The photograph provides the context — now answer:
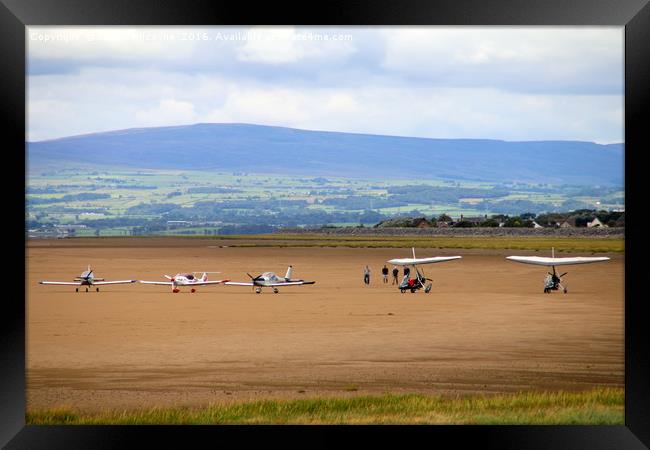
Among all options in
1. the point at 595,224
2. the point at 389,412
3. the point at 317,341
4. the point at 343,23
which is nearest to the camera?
the point at 343,23

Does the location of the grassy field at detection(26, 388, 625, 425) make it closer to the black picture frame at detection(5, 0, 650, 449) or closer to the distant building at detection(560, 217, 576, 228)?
the black picture frame at detection(5, 0, 650, 449)

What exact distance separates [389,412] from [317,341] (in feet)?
29.5

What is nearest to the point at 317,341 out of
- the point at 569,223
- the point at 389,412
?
the point at 389,412

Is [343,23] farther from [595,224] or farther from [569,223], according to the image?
[569,223]

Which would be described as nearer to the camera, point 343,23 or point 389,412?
point 343,23

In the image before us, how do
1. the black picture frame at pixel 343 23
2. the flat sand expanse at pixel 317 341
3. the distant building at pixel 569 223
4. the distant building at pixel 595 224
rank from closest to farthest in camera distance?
the black picture frame at pixel 343 23
the flat sand expanse at pixel 317 341
the distant building at pixel 595 224
the distant building at pixel 569 223

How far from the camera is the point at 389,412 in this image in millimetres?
15445

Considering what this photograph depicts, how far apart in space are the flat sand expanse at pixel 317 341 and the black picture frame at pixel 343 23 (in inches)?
223

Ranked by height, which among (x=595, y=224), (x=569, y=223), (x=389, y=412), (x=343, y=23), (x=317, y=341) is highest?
(x=343, y=23)

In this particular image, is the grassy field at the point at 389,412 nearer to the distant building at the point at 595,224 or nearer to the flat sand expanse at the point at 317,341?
the flat sand expanse at the point at 317,341

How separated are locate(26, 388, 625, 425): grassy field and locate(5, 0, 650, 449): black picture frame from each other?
2.70m

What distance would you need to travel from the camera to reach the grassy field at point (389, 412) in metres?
14.6

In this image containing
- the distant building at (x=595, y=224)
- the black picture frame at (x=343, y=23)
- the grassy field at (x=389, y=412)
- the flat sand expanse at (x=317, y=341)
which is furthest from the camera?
the distant building at (x=595, y=224)

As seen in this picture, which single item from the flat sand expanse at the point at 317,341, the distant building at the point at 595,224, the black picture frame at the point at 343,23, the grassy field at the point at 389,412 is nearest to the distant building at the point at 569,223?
the distant building at the point at 595,224
